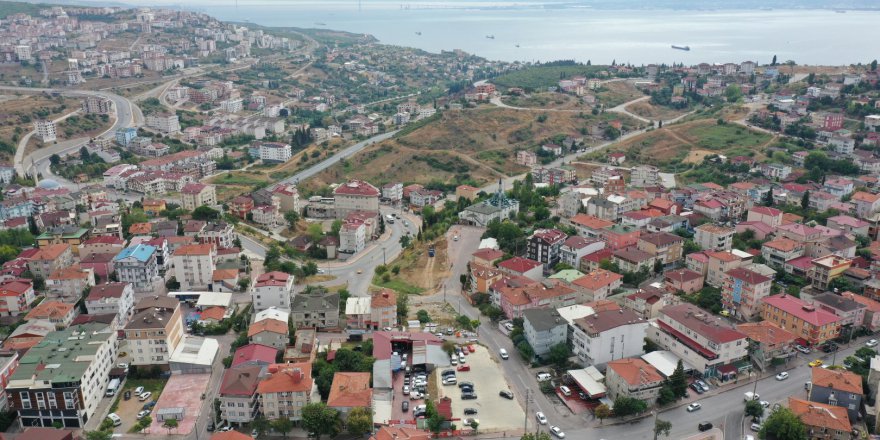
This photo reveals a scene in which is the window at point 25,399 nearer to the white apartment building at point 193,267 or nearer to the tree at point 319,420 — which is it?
the tree at point 319,420

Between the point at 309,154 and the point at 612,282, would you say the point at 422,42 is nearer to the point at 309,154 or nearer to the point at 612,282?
the point at 309,154

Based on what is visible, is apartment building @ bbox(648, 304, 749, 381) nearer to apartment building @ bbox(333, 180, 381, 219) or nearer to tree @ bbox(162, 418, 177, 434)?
tree @ bbox(162, 418, 177, 434)

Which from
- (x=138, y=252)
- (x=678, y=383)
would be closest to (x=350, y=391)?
(x=678, y=383)

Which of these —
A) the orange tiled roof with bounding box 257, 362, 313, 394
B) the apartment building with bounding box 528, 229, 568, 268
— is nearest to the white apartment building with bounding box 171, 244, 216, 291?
the orange tiled roof with bounding box 257, 362, 313, 394

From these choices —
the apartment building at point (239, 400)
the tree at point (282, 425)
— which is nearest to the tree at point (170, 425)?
the apartment building at point (239, 400)

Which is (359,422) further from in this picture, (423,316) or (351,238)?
(351,238)

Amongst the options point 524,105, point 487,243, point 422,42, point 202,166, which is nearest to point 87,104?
point 202,166
